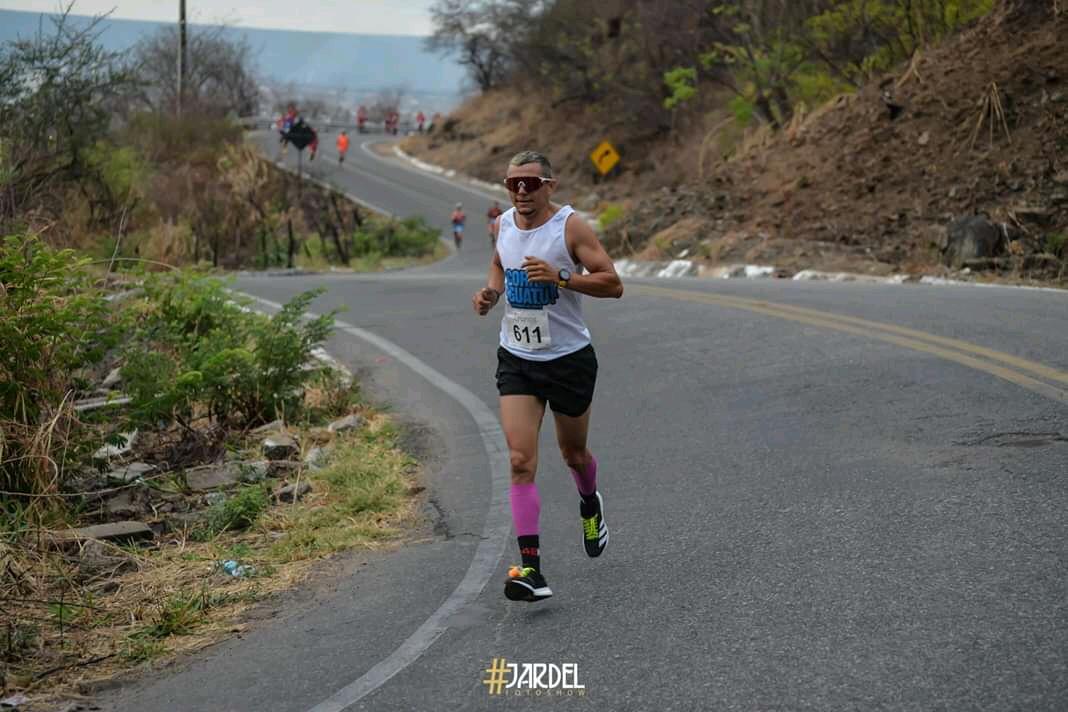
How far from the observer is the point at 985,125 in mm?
25219

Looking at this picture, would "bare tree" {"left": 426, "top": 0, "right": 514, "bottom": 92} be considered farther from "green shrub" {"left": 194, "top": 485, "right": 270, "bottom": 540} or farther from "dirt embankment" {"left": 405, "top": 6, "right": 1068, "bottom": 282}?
"green shrub" {"left": 194, "top": 485, "right": 270, "bottom": 540}

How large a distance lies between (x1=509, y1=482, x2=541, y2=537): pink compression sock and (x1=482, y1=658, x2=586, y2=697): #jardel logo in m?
1.01

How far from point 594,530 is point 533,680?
5.26 ft

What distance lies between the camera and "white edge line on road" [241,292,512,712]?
16.6 feet

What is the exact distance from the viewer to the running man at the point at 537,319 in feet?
20.3

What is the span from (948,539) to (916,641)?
1.34 m

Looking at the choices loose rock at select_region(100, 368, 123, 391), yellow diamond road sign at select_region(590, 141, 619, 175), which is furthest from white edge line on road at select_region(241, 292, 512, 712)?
yellow diamond road sign at select_region(590, 141, 619, 175)

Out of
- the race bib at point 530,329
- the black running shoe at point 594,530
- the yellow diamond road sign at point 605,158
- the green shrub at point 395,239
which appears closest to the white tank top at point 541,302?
the race bib at point 530,329

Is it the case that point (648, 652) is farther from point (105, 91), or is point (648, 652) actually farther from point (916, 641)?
point (105, 91)

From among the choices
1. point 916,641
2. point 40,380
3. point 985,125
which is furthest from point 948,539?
point 985,125

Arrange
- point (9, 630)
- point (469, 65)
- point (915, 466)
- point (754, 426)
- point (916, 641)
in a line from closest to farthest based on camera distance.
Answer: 1. point (916, 641)
2. point (9, 630)
3. point (915, 466)
4. point (754, 426)
5. point (469, 65)

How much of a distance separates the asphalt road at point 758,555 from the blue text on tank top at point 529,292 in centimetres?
126

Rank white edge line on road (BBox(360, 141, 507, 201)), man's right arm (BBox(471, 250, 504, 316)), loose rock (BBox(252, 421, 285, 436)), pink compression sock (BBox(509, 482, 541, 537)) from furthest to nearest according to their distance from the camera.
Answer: white edge line on road (BBox(360, 141, 507, 201)), loose rock (BBox(252, 421, 285, 436)), man's right arm (BBox(471, 250, 504, 316)), pink compression sock (BBox(509, 482, 541, 537))

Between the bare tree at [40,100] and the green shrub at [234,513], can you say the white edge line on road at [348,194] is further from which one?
the green shrub at [234,513]
